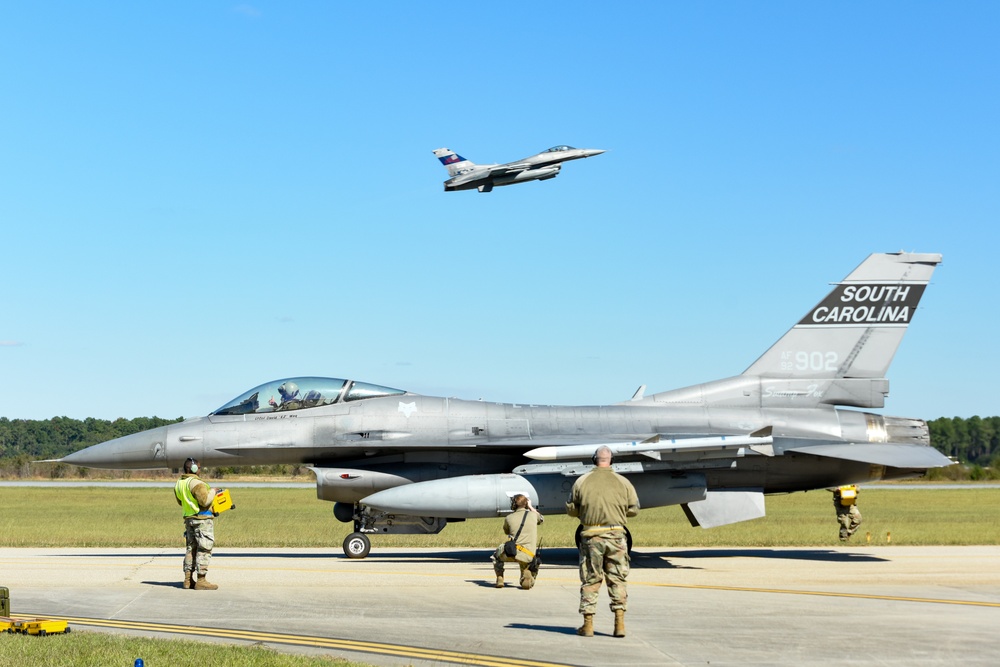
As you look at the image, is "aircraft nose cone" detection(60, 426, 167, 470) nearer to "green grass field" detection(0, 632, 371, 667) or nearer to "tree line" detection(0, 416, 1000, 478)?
"green grass field" detection(0, 632, 371, 667)

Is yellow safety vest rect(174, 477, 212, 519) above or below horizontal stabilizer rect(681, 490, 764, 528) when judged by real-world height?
above

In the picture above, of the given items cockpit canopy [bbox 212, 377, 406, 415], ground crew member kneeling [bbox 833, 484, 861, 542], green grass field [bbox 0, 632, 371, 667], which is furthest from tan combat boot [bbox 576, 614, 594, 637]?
ground crew member kneeling [bbox 833, 484, 861, 542]

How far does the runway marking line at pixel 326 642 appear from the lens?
9000mm

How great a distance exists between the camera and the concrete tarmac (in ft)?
31.5

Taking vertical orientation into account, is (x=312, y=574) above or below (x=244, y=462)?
below

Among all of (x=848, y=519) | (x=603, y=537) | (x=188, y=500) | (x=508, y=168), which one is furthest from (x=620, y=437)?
(x=508, y=168)

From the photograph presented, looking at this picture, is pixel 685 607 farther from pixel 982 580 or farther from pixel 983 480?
pixel 983 480

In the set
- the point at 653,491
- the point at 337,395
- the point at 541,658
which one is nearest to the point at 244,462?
the point at 337,395

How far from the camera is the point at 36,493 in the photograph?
159ft

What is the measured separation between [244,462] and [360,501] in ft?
8.21

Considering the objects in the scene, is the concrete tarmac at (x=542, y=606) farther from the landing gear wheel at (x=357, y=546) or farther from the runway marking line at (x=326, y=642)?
the landing gear wheel at (x=357, y=546)

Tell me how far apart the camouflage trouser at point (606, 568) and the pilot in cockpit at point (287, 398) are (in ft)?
32.1

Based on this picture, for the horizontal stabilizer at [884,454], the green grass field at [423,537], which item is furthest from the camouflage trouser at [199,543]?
the horizontal stabilizer at [884,454]

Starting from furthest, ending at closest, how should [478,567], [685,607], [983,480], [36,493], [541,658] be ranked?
[983,480] < [36,493] < [478,567] < [685,607] < [541,658]
